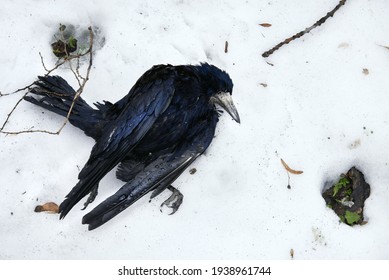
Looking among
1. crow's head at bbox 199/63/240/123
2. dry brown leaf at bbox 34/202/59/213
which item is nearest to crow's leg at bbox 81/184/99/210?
dry brown leaf at bbox 34/202/59/213

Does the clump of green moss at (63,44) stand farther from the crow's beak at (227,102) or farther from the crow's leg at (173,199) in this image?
the crow's leg at (173,199)

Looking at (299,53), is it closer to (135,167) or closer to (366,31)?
(366,31)

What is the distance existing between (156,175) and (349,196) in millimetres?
1568

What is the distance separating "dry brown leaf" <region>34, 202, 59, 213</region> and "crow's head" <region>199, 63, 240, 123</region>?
4.54 ft

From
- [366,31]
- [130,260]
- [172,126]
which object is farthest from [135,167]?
[366,31]

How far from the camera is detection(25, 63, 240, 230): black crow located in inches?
139

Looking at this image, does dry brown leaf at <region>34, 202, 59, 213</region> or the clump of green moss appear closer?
dry brown leaf at <region>34, 202, 59, 213</region>

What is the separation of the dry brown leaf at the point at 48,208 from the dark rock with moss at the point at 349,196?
2.04 metres

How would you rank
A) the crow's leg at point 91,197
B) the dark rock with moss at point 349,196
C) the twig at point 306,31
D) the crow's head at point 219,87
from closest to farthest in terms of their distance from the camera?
1. the crow's head at point 219,87
2. the crow's leg at point 91,197
3. the dark rock with moss at point 349,196
4. the twig at point 306,31

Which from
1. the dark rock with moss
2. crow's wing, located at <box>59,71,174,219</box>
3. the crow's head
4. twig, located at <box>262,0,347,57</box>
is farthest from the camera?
twig, located at <box>262,0,347,57</box>

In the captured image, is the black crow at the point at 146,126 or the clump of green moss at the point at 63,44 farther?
the clump of green moss at the point at 63,44

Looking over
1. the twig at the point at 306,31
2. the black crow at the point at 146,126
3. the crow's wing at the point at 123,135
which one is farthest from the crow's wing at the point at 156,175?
the twig at the point at 306,31

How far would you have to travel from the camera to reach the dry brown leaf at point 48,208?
3.92 metres

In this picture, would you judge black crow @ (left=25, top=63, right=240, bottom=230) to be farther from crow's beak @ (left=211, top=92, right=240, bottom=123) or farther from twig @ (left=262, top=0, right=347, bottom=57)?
twig @ (left=262, top=0, right=347, bottom=57)
